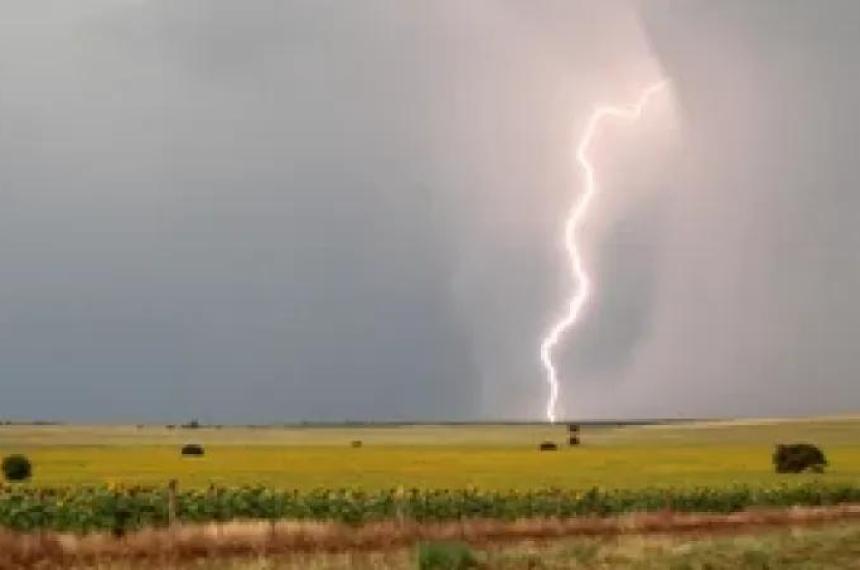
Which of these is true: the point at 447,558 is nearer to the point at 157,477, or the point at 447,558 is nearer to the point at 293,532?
the point at 293,532

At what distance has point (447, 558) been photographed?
2089 cm

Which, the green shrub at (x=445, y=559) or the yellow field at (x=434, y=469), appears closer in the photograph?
the green shrub at (x=445, y=559)

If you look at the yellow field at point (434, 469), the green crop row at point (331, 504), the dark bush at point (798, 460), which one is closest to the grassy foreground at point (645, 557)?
the green crop row at point (331, 504)

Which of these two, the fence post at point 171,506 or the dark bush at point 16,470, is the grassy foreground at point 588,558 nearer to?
the fence post at point 171,506

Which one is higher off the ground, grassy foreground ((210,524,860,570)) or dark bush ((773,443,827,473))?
dark bush ((773,443,827,473))

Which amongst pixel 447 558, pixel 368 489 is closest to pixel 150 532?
pixel 447 558

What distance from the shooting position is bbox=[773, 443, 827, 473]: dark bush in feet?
176

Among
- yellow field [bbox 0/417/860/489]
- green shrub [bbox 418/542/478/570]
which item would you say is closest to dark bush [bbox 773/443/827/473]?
yellow field [bbox 0/417/860/489]

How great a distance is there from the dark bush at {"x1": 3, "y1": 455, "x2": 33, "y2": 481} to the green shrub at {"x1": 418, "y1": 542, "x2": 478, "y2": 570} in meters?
27.1

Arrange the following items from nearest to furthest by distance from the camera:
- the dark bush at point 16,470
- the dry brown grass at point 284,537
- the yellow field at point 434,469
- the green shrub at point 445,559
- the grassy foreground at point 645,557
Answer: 1. the green shrub at point 445,559
2. the grassy foreground at point 645,557
3. the dry brown grass at point 284,537
4. the yellow field at point 434,469
5. the dark bush at point 16,470

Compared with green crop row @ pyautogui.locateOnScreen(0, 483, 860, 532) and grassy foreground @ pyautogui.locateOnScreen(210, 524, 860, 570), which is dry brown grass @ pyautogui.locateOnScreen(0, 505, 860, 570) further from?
grassy foreground @ pyautogui.locateOnScreen(210, 524, 860, 570)

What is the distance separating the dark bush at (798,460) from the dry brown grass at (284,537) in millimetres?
18883

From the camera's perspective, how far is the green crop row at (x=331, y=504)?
1161 inches

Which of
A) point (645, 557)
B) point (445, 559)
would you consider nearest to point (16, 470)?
point (445, 559)
